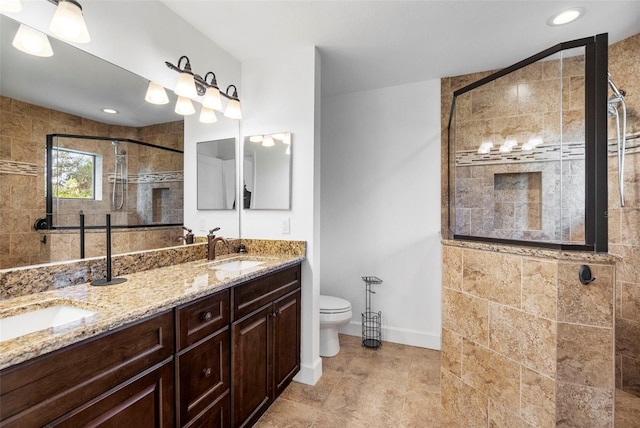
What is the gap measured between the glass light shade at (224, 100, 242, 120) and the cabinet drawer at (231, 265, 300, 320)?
1.21m

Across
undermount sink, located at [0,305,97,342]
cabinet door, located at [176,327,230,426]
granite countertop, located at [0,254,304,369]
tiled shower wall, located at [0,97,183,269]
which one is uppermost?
tiled shower wall, located at [0,97,183,269]

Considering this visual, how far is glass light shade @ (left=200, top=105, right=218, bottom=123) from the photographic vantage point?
2.09 meters

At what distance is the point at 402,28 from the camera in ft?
6.33

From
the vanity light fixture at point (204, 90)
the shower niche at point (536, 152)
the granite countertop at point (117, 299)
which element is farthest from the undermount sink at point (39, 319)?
the shower niche at point (536, 152)

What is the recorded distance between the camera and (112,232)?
1505 mm

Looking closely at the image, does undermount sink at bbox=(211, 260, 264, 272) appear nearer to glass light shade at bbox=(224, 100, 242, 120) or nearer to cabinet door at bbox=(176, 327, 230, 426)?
cabinet door at bbox=(176, 327, 230, 426)

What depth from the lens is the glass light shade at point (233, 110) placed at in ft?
7.02

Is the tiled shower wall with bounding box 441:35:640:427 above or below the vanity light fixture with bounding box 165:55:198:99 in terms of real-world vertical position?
below

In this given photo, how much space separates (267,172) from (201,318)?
129 cm

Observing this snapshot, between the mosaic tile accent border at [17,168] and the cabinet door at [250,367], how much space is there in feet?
3.62

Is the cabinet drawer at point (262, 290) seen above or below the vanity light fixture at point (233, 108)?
below

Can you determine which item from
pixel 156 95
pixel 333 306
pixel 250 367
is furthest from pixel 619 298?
pixel 156 95

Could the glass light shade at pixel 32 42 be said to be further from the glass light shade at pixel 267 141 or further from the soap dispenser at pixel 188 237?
the glass light shade at pixel 267 141

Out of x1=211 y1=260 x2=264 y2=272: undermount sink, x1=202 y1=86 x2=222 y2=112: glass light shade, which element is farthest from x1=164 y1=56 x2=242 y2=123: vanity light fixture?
x1=211 y1=260 x2=264 y2=272: undermount sink
